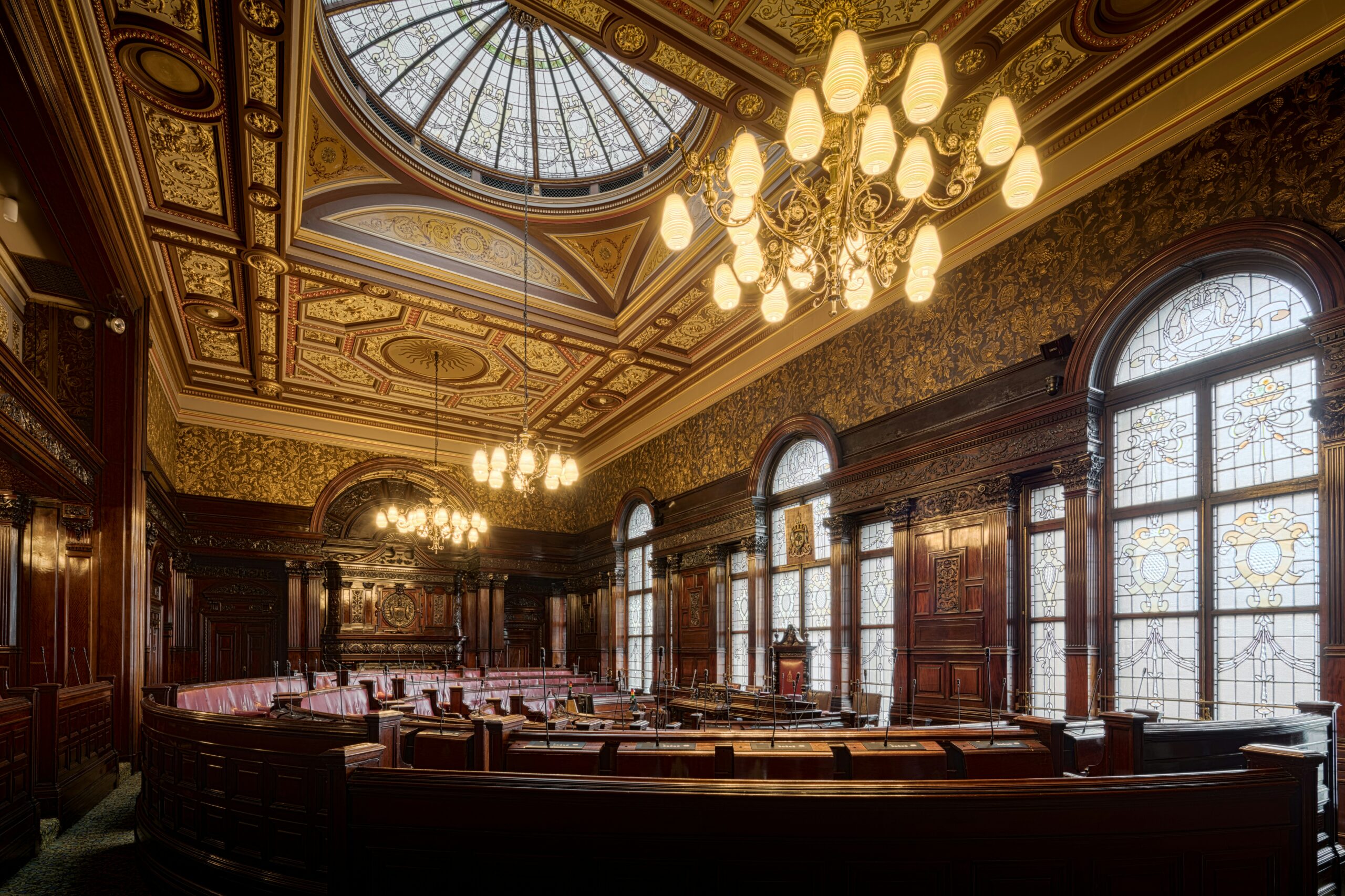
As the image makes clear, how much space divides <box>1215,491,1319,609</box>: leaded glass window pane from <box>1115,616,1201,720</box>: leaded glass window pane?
41 cm

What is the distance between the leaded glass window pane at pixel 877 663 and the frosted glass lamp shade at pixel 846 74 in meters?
6.39

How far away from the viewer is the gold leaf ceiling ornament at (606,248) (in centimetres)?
1048

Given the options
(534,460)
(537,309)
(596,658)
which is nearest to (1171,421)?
(534,460)

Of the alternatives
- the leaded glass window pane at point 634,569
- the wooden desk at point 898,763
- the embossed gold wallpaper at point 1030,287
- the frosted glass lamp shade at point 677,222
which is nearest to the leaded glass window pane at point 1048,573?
the embossed gold wallpaper at point 1030,287

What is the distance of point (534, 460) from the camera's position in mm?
9141

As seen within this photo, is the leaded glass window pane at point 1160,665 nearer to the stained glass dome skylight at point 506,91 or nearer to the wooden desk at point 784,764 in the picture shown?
the wooden desk at point 784,764

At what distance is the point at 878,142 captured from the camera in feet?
13.9

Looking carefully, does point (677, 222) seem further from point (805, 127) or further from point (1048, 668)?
point (1048, 668)

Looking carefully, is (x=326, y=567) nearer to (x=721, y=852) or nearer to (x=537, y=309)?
(x=537, y=309)

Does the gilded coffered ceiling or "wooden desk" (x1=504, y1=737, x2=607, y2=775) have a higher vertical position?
the gilded coffered ceiling

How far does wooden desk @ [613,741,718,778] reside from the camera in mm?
3924

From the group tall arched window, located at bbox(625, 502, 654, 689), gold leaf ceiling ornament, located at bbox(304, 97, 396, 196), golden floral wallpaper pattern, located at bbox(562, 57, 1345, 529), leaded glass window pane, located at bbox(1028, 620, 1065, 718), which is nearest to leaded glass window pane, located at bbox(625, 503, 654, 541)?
tall arched window, located at bbox(625, 502, 654, 689)

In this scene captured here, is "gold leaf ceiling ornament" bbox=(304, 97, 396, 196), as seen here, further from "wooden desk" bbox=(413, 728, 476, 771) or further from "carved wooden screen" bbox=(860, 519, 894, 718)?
"carved wooden screen" bbox=(860, 519, 894, 718)

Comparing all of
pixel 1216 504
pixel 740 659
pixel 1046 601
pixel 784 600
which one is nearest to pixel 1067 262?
pixel 1216 504
